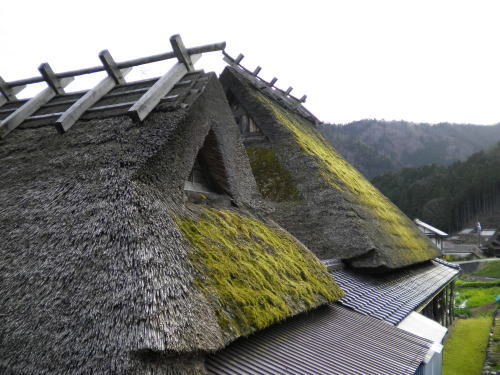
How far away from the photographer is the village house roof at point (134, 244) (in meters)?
2.73

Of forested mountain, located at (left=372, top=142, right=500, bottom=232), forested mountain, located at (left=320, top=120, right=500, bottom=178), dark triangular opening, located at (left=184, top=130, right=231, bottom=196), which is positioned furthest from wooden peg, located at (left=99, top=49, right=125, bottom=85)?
forested mountain, located at (left=320, top=120, right=500, bottom=178)

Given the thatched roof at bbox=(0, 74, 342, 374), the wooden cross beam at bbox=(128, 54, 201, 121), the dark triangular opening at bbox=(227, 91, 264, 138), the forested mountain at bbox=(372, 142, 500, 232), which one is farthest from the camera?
the forested mountain at bbox=(372, 142, 500, 232)

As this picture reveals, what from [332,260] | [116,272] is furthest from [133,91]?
[332,260]

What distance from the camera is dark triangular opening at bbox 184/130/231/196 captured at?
5820 mm

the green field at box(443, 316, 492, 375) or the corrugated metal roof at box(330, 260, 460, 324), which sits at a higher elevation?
the corrugated metal roof at box(330, 260, 460, 324)

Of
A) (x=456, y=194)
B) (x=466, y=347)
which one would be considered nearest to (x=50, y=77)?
(x=466, y=347)

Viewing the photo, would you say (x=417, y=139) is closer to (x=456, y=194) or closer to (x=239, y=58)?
(x=456, y=194)

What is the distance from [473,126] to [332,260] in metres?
109

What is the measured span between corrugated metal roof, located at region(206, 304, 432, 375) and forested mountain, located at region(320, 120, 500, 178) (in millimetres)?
76399

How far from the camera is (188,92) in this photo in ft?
17.3

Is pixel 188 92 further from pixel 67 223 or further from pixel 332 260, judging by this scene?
pixel 332 260

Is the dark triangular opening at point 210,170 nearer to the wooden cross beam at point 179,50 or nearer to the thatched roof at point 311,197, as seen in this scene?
the wooden cross beam at point 179,50

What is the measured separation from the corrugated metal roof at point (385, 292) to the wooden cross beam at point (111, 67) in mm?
5221

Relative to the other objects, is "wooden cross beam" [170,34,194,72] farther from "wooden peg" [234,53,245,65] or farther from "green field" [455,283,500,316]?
"green field" [455,283,500,316]
